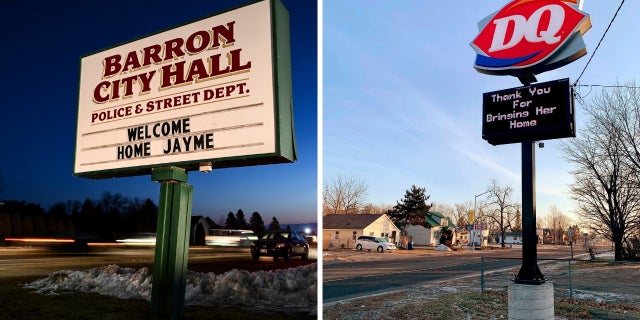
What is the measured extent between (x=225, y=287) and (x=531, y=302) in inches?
241

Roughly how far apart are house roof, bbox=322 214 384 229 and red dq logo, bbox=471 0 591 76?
42.3 m

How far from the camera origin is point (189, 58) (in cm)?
777

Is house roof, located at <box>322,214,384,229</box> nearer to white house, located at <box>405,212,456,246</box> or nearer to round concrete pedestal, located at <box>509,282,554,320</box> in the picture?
white house, located at <box>405,212,456,246</box>

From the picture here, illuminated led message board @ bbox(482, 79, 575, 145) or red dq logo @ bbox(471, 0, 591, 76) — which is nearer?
illuminated led message board @ bbox(482, 79, 575, 145)

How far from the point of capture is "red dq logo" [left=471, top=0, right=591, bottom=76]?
32.3 ft

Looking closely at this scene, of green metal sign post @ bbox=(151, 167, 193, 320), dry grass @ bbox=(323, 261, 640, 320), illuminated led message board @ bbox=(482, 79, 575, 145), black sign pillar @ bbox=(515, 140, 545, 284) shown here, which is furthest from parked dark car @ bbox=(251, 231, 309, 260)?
green metal sign post @ bbox=(151, 167, 193, 320)

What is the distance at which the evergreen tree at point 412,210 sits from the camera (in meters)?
71.9

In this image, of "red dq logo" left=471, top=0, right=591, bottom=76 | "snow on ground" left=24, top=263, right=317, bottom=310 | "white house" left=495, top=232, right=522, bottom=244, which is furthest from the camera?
"white house" left=495, top=232, right=522, bottom=244

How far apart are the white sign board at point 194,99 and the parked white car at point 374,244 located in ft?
128

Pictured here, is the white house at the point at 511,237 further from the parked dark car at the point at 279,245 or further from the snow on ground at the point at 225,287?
the snow on ground at the point at 225,287

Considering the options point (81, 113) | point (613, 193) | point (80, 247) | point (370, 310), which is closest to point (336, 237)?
point (613, 193)

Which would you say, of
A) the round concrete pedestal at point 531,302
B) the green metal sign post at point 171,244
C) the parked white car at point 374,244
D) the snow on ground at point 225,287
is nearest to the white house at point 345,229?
the parked white car at point 374,244

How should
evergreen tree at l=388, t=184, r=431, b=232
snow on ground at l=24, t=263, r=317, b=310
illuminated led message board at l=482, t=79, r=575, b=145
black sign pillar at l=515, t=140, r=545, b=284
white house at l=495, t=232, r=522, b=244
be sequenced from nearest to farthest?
illuminated led message board at l=482, t=79, r=575, b=145
snow on ground at l=24, t=263, r=317, b=310
black sign pillar at l=515, t=140, r=545, b=284
evergreen tree at l=388, t=184, r=431, b=232
white house at l=495, t=232, r=522, b=244

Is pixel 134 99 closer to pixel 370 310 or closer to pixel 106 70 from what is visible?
pixel 106 70
